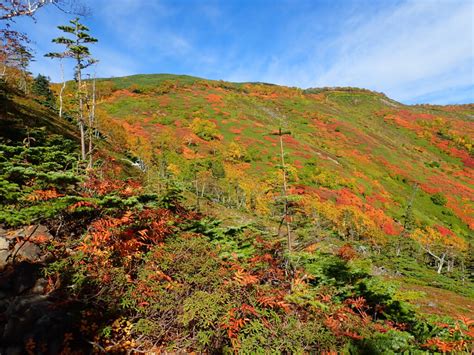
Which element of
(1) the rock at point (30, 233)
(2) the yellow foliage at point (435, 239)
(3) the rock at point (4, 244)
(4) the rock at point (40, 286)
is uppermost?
(1) the rock at point (30, 233)

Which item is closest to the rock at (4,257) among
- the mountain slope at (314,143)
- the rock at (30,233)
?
the rock at (30,233)

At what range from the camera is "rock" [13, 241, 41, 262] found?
6.06m

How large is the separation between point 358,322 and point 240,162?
4171cm

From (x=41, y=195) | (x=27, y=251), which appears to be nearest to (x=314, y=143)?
(x=41, y=195)

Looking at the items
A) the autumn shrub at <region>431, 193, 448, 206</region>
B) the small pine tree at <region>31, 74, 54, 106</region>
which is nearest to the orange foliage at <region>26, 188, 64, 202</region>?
the small pine tree at <region>31, 74, 54, 106</region>

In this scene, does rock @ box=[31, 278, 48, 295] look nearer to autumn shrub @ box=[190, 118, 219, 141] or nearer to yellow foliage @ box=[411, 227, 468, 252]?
yellow foliage @ box=[411, 227, 468, 252]

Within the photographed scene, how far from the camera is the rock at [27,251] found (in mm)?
6062

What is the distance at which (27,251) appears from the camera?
20.4ft

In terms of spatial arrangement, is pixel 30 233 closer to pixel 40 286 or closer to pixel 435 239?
pixel 40 286

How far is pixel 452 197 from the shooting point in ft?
178

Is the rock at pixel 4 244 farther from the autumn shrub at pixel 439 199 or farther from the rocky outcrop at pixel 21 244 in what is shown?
the autumn shrub at pixel 439 199

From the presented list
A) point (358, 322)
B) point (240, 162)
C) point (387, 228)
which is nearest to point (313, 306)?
point (358, 322)

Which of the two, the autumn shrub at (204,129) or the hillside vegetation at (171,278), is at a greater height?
the autumn shrub at (204,129)

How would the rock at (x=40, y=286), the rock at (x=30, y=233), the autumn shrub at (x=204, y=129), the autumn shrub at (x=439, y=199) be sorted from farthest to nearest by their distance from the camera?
the autumn shrub at (x=204, y=129) → the autumn shrub at (x=439, y=199) → the rock at (x=30, y=233) → the rock at (x=40, y=286)
